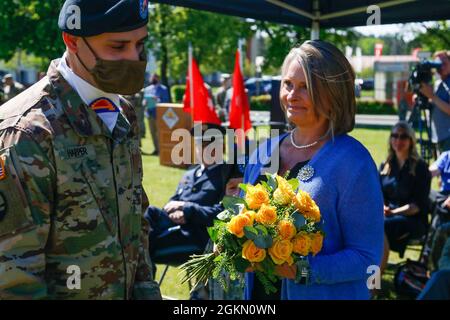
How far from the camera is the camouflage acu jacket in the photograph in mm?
1646

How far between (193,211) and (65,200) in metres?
2.82

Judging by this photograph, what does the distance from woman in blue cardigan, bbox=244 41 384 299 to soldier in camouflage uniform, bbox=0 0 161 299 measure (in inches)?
28.7

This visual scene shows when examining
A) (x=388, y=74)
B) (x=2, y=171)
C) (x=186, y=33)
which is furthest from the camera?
(x=388, y=74)

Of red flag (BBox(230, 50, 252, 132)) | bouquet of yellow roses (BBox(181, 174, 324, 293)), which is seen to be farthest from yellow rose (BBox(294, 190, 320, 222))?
red flag (BBox(230, 50, 252, 132))

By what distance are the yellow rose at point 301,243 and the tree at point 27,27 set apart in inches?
631

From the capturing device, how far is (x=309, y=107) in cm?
246

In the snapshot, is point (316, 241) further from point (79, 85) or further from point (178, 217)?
point (178, 217)

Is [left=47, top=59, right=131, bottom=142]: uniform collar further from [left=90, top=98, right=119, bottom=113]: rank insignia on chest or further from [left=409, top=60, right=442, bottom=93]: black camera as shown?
[left=409, top=60, right=442, bottom=93]: black camera

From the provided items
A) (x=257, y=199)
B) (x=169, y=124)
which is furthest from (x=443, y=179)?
(x=169, y=124)

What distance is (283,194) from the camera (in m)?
2.21

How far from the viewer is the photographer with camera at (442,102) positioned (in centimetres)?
666
